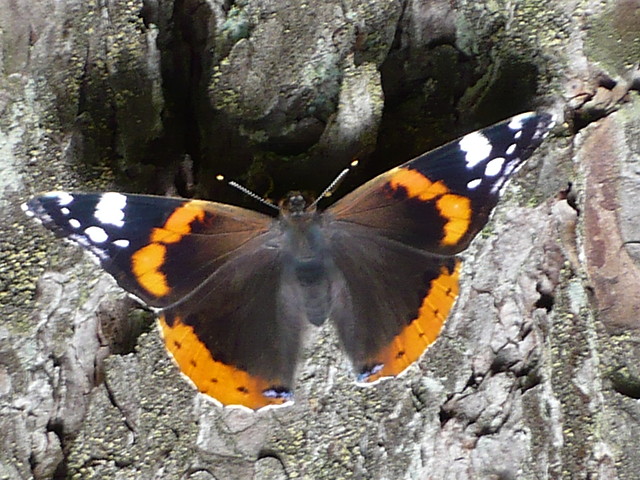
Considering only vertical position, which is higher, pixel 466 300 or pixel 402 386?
pixel 466 300

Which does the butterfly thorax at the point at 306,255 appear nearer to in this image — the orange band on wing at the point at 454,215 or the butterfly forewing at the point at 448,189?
the butterfly forewing at the point at 448,189

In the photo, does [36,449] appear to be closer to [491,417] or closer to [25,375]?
[25,375]

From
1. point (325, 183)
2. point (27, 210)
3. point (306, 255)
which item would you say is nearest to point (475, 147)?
point (325, 183)

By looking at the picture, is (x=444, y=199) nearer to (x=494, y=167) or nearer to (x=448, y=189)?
(x=448, y=189)

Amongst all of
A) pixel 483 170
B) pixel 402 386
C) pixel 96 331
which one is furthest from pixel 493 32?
pixel 96 331

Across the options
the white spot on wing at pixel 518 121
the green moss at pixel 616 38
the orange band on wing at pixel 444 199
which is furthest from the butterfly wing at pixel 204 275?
the green moss at pixel 616 38

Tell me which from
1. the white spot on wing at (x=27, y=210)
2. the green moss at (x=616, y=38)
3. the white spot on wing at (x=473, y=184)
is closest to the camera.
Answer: the white spot on wing at (x=27, y=210)
